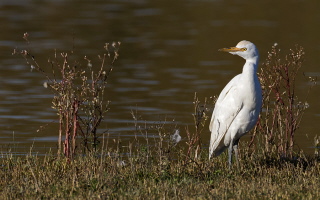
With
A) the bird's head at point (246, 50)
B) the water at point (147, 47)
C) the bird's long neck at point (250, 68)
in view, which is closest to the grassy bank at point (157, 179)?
the bird's long neck at point (250, 68)

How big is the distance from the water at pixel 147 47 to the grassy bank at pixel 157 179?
1723 mm

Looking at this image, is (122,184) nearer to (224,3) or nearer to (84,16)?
(84,16)

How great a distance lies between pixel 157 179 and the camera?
8172 mm

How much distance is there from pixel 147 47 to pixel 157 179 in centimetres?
1392

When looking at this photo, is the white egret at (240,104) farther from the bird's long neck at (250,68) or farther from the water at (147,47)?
the water at (147,47)

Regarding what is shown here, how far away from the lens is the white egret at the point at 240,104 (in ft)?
30.0

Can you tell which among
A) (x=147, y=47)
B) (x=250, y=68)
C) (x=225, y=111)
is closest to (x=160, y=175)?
(x=225, y=111)

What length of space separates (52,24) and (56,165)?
1793 centimetres

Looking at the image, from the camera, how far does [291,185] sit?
312 inches

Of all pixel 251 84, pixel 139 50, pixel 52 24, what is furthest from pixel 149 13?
pixel 251 84

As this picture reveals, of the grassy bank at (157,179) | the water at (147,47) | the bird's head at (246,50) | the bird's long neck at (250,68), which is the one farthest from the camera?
the water at (147,47)

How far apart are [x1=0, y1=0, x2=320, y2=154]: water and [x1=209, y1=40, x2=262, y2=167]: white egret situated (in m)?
1.50

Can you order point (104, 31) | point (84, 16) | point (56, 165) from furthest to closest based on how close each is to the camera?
point (84, 16) → point (104, 31) → point (56, 165)

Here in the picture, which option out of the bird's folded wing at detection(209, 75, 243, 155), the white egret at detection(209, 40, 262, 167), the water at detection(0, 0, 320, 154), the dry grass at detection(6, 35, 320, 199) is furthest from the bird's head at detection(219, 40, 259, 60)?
the water at detection(0, 0, 320, 154)
